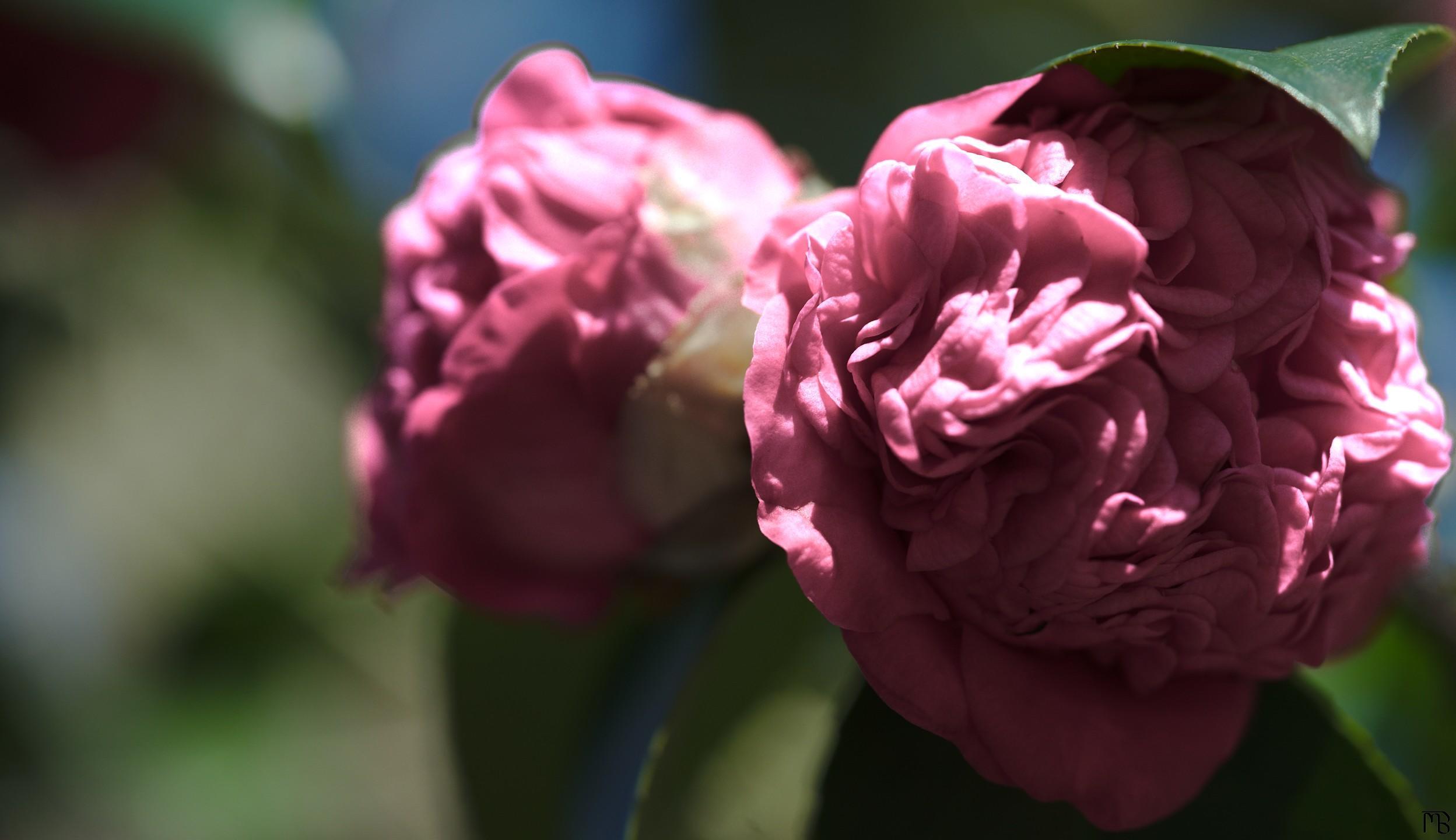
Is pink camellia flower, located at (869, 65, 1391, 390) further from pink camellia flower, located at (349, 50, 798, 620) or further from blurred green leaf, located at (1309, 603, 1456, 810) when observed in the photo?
blurred green leaf, located at (1309, 603, 1456, 810)

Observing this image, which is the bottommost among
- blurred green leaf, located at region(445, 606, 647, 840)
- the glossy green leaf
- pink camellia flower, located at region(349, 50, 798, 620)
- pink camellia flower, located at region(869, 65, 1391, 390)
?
blurred green leaf, located at region(445, 606, 647, 840)

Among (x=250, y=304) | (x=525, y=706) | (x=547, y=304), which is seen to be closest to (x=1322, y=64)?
(x=547, y=304)

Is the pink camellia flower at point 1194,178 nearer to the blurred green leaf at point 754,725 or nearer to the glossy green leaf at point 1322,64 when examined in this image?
the glossy green leaf at point 1322,64

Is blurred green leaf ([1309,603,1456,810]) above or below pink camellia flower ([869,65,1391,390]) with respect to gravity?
below

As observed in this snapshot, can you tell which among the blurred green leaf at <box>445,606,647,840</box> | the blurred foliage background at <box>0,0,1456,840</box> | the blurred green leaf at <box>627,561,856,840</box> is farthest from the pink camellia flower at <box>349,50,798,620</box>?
the blurred foliage background at <box>0,0,1456,840</box>

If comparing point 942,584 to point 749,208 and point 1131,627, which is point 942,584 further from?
point 749,208

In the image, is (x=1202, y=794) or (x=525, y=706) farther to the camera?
(x=525, y=706)

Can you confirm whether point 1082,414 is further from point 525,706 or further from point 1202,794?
point 525,706
